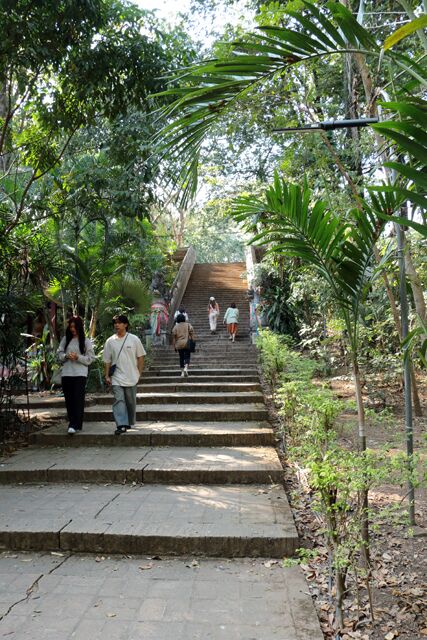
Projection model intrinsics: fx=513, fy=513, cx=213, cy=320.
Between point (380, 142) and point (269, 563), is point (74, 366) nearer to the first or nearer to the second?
point (269, 563)

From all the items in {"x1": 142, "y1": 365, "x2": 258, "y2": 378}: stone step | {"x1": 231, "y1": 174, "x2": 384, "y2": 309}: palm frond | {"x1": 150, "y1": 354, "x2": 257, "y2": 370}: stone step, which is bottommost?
{"x1": 142, "y1": 365, "x2": 258, "y2": 378}: stone step

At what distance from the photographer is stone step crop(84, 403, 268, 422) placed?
22.2 feet

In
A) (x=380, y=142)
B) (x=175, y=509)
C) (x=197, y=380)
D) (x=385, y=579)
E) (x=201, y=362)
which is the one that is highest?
(x=380, y=142)

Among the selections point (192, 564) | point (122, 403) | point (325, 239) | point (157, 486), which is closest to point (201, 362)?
point (122, 403)

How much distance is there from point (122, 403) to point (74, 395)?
22.2 inches

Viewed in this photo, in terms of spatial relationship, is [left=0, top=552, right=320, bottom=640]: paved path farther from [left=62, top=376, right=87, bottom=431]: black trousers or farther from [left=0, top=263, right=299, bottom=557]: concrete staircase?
[left=62, top=376, right=87, bottom=431]: black trousers

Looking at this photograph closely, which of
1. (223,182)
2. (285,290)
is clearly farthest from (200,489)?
(223,182)

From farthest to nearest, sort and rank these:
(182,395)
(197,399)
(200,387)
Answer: (200,387) < (182,395) < (197,399)

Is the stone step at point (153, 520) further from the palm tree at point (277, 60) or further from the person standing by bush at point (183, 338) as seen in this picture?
the person standing by bush at point (183, 338)

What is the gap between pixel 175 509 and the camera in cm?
396

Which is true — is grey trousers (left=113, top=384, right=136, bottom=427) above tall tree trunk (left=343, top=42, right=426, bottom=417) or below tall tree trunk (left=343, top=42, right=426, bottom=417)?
below

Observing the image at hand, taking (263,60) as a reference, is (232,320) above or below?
below

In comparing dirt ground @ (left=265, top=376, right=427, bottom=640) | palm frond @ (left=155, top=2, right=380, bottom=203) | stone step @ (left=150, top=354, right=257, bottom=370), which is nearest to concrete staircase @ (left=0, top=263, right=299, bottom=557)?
dirt ground @ (left=265, top=376, right=427, bottom=640)

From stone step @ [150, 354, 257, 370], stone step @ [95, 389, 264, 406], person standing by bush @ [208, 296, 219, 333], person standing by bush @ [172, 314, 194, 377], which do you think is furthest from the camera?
person standing by bush @ [208, 296, 219, 333]
